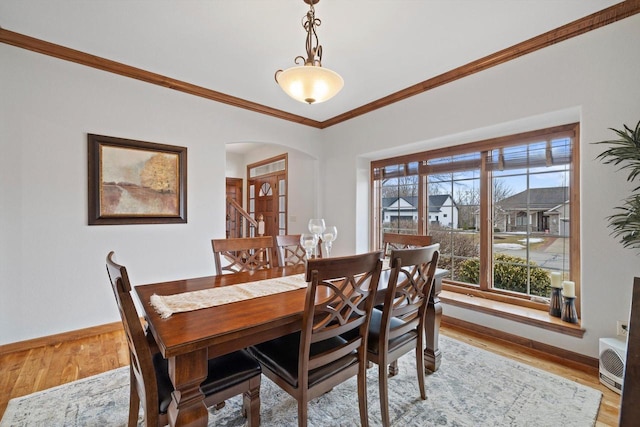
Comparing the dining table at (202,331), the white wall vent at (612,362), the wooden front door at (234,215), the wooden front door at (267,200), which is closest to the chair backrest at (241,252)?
the dining table at (202,331)

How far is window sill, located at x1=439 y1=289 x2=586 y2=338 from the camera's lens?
230 cm

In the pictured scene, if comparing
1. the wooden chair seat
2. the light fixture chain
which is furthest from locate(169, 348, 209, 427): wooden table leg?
the light fixture chain

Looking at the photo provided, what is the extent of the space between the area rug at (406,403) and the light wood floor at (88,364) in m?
A: 0.09

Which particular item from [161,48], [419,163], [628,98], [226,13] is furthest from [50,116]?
[628,98]

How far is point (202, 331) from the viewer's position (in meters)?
1.14

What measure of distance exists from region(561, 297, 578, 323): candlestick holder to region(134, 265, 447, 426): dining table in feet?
6.14

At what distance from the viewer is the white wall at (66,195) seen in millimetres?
2420

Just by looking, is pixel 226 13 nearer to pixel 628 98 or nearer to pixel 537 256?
pixel 628 98

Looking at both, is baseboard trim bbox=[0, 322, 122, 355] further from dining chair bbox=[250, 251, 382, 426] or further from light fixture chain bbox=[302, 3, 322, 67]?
light fixture chain bbox=[302, 3, 322, 67]

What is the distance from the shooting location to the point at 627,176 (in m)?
2.03

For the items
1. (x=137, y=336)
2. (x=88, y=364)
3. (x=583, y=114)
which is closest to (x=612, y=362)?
(x=583, y=114)

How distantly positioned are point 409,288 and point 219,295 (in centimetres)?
110

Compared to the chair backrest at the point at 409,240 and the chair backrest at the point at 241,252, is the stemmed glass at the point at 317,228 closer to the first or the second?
the chair backrest at the point at 241,252

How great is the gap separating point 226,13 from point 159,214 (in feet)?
6.81
